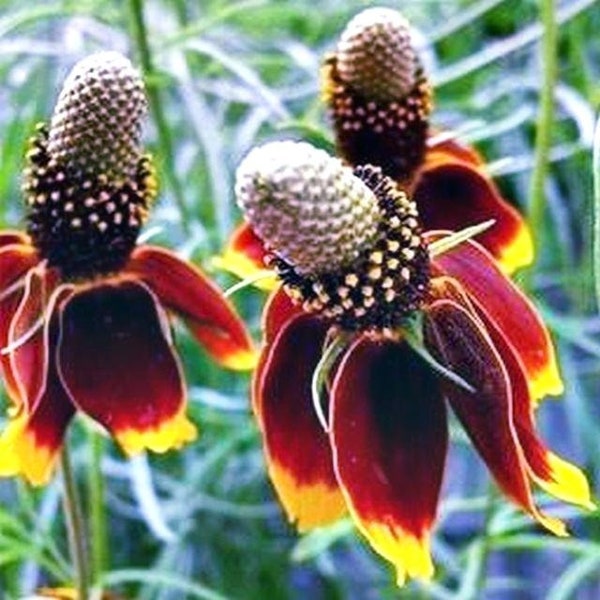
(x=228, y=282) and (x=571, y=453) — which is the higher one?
(x=228, y=282)

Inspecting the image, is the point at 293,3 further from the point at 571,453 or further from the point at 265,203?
the point at 265,203

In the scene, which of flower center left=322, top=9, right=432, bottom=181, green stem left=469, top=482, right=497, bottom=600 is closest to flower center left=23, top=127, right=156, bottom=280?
flower center left=322, top=9, right=432, bottom=181

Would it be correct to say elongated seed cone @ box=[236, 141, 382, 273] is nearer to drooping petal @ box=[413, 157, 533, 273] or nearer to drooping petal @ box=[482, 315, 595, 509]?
drooping petal @ box=[482, 315, 595, 509]

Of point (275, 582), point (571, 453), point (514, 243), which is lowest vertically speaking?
point (571, 453)

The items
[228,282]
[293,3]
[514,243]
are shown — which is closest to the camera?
[514,243]

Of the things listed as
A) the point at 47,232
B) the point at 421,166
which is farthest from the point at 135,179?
the point at 421,166
